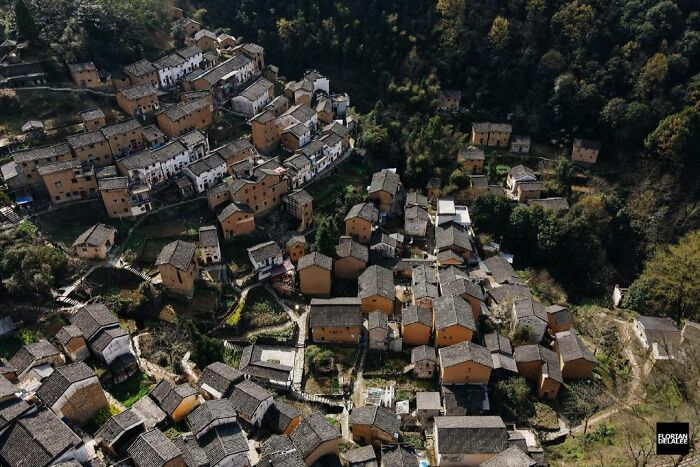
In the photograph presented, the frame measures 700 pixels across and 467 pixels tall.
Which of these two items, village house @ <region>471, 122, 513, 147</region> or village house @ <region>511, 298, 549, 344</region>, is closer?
village house @ <region>511, 298, 549, 344</region>

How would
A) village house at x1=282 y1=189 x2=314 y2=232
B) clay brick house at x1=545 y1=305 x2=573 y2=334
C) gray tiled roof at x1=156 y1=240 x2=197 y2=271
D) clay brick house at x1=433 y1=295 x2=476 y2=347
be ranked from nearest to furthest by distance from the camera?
clay brick house at x1=433 y1=295 x2=476 y2=347 → gray tiled roof at x1=156 y1=240 x2=197 y2=271 → clay brick house at x1=545 y1=305 x2=573 y2=334 → village house at x1=282 y1=189 x2=314 y2=232

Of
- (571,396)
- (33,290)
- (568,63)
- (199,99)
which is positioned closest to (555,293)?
(571,396)

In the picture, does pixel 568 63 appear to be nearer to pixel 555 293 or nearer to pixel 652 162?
pixel 652 162

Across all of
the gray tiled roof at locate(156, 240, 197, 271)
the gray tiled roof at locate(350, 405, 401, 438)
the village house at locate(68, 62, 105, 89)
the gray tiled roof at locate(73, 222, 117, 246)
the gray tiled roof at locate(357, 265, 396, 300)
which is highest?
the village house at locate(68, 62, 105, 89)

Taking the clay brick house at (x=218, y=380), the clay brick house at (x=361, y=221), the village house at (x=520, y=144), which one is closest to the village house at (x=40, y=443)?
the clay brick house at (x=218, y=380)

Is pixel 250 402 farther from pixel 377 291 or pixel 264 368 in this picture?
pixel 377 291

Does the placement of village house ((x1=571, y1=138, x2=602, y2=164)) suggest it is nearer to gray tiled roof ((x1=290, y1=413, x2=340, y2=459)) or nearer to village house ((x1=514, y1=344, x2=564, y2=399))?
village house ((x1=514, y1=344, x2=564, y2=399))

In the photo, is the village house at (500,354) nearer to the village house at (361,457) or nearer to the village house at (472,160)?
the village house at (361,457)

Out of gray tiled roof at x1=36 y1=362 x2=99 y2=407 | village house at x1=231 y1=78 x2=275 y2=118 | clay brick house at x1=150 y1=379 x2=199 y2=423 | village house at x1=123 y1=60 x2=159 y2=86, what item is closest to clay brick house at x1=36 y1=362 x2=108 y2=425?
gray tiled roof at x1=36 y1=362 x2=99 y2=407
